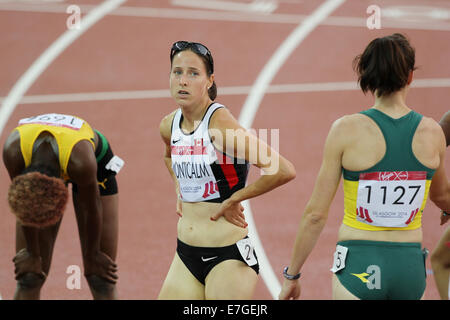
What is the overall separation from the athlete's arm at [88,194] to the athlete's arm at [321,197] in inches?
58.4

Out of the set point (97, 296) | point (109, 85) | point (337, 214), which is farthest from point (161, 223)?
point (109, 85)

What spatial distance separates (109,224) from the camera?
5.46 meters

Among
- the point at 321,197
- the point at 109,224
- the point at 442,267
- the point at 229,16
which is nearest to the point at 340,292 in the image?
the point at 321,197

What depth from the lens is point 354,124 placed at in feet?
12.3

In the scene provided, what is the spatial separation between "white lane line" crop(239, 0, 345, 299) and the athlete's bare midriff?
9.32ft

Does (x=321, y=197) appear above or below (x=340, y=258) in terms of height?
above

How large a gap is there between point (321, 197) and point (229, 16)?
8930mm

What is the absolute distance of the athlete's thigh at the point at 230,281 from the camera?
164 inches

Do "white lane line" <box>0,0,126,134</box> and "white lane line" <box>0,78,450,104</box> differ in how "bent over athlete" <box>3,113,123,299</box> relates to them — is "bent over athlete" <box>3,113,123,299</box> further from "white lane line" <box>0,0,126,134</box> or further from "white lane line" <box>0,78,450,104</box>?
"white lane line" <box>0,78,450,104</box>

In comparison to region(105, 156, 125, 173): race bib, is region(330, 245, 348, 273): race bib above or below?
below

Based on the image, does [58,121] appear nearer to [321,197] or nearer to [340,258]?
[321,197]

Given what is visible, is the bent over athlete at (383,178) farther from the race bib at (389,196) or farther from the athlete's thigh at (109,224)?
the athlete's thigh at (109,224)

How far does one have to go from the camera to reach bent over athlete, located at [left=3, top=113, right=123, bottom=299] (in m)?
4.32

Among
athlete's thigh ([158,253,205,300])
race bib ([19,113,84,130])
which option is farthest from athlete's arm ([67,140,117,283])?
athlete's thigh ([158,253,205,300])
